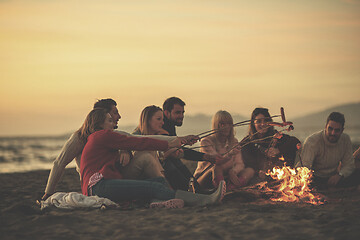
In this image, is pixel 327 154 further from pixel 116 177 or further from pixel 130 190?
pixel 116 177

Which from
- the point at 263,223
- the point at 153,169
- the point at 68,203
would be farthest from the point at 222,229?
the point at 68,203

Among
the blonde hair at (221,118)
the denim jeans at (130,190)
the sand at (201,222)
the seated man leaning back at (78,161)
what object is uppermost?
the blonde hair at (221,118)

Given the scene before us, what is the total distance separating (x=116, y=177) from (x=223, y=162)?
6.50 ft

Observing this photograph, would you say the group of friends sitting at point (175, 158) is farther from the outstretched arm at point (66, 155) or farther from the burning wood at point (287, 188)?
the burning wood at point (287, 188)

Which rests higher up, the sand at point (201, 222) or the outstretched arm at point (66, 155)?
the outstretched arm at point (66, 155)

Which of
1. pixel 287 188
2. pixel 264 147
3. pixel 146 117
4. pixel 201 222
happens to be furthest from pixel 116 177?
pixel 264 147

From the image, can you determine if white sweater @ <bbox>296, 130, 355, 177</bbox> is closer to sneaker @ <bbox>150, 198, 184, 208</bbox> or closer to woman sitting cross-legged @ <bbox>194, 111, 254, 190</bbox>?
woman sitting cross-legged @ <bbox>194, 111, 254, 190</bbox>

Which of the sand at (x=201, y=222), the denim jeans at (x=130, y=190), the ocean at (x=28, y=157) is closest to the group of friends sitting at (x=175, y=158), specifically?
the denim jeans at (x=130, y=190)

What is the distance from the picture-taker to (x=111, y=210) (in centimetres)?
571

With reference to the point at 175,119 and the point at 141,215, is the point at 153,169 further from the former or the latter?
the point at 175,119

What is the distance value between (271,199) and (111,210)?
2.27m

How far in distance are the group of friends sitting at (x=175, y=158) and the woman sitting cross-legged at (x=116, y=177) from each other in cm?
1

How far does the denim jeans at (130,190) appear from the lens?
5.70 meters

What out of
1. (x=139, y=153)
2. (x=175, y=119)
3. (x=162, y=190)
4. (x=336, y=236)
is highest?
(x=175, y=119)
